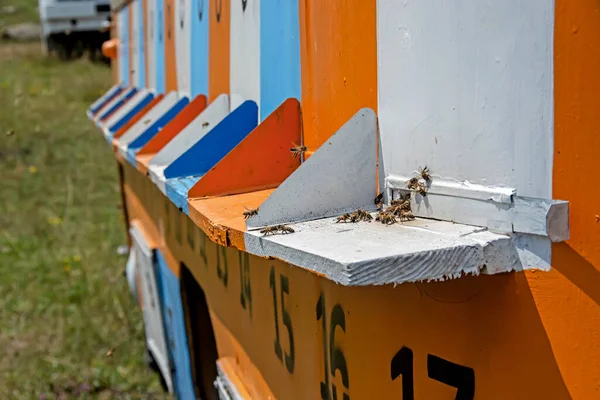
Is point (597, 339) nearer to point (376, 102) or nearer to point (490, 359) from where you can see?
point (490, 359)

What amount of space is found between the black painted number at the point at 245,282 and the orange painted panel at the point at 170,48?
6.71 feet

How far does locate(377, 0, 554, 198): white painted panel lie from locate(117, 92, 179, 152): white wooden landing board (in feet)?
9.08

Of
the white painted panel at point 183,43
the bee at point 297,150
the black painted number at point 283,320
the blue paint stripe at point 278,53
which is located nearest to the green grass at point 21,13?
the white painted panel at point 183,43

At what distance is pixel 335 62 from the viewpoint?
2.09 meters

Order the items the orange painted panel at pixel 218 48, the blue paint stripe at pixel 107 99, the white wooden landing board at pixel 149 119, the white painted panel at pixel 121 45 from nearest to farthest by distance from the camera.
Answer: the orange painted panel at pixel 218 48 → the white wooden landing board at pixel 149 119 → the white painted panel at pixel 121 45 → the blue paint stripe at pixel 107 99

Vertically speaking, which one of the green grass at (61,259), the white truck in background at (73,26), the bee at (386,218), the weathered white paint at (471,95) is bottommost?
the green grass at (61,259)

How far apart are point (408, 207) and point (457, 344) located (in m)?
0.34

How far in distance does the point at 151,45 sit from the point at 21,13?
960 inches

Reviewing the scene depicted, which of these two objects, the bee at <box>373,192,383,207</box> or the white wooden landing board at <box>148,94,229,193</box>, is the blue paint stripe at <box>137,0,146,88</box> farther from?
the bee at <box>373,192,383,207</box>

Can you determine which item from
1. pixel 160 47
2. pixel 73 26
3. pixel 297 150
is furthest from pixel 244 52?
pixel 73 26

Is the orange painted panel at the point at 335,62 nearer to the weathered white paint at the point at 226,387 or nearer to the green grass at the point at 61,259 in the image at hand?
the weathered white paint at the point at 226,387

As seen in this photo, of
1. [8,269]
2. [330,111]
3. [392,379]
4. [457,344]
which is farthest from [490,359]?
[8,269]

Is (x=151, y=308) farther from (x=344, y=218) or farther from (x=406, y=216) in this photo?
(x=406, y=216)

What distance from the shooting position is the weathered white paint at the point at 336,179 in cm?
191
